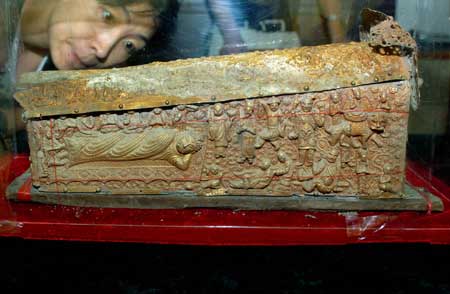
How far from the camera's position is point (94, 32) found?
2.68 meters

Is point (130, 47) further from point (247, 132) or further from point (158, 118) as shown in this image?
point (247, 132)

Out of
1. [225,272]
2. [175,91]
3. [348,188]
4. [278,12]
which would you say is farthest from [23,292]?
[278,12]

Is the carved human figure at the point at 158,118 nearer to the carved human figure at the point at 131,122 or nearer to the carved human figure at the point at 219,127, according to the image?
the carved human figure at the point at 131,122

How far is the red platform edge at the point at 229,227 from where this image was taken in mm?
2164

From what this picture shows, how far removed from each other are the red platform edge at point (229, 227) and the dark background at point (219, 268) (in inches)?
17.2

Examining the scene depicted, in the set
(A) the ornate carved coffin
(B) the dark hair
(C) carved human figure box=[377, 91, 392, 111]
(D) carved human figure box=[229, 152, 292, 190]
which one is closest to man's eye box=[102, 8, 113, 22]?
(B) the dark hair

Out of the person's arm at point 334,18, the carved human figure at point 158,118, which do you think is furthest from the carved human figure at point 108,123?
the person's arm at point 334,18

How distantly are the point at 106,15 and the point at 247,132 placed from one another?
44.2 inches

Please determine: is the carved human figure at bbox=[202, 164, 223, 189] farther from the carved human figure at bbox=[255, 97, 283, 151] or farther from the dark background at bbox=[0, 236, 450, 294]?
the dark background at bbox=[0, 236, 450, 294]

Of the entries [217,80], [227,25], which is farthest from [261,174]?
[227,25]

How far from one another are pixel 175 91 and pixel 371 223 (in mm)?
1157

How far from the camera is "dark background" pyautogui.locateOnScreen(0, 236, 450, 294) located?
2.53 meters

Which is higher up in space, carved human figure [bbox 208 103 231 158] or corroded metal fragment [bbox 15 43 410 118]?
corroded metal fragment [bbox 15 43 410 118]

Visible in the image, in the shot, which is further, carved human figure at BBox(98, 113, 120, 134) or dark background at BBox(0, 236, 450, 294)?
dark background at BBox(0, 236, 450, 294)
